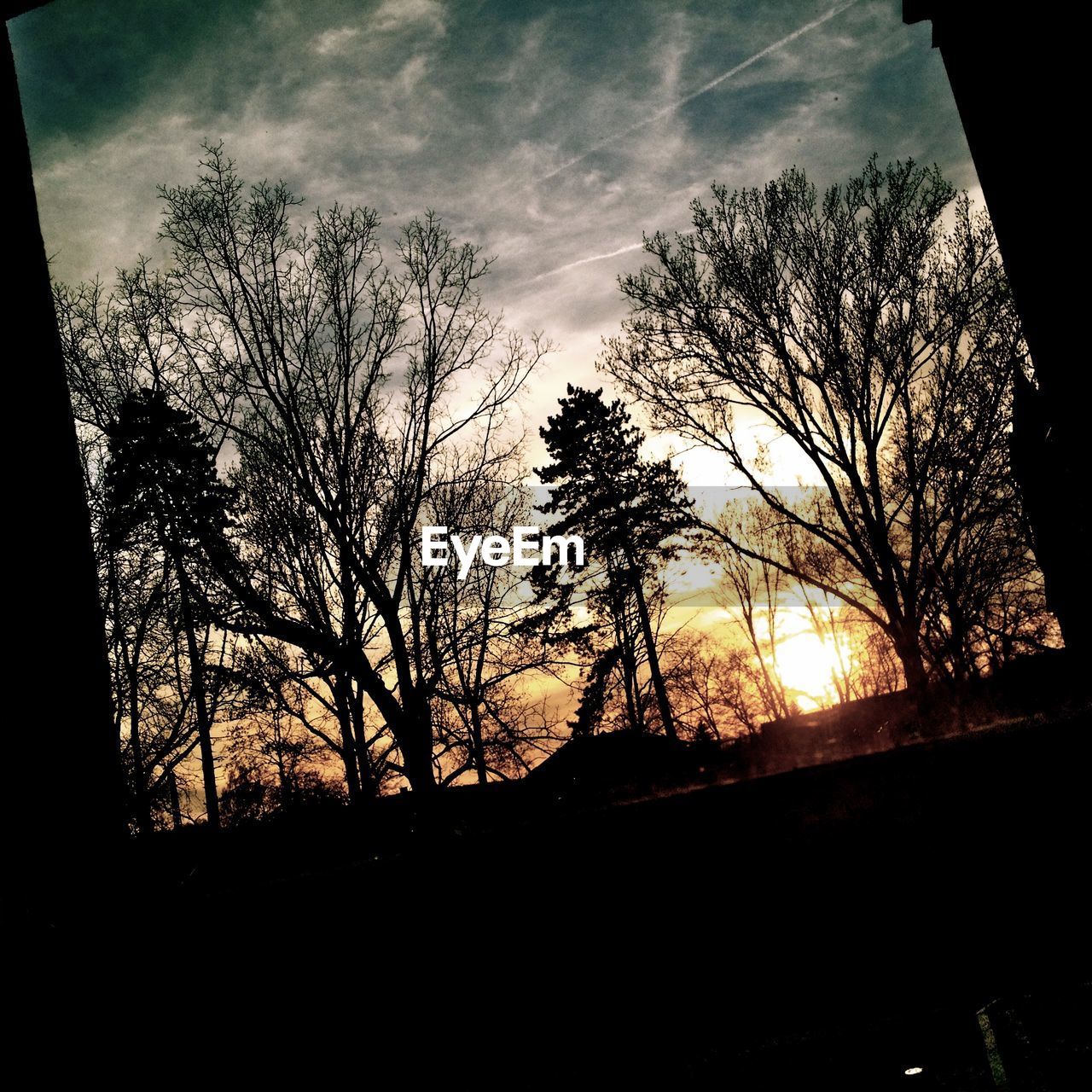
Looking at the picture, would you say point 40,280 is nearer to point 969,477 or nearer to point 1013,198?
point 1013,198

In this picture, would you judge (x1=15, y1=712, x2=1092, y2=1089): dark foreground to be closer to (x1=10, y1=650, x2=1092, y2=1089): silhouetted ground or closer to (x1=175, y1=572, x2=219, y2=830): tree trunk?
(x1=10, y1=650, x2=1092, y2=1089): silhouetted ground

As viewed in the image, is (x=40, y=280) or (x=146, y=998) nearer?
(x=146, y=998)

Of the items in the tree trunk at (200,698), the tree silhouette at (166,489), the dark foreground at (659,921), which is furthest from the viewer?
the tree trunk at (200,698)

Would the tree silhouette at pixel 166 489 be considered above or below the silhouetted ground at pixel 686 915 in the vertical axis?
above

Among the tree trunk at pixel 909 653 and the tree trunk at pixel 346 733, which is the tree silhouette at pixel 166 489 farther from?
the tree trunk at pixel 909 653

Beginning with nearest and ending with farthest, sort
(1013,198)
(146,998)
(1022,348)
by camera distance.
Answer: (146,998), (1013,198), (1022,348)

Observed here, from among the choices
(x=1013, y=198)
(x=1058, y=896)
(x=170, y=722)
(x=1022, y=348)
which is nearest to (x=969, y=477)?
(x=1022, y=348)

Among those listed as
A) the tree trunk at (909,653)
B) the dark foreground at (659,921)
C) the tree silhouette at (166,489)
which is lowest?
the dark foreground at (659,921)

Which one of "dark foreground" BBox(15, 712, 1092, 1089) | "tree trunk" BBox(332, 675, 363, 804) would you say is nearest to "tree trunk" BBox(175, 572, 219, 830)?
"tree trunk" BBox(332, 675, 363, 804)

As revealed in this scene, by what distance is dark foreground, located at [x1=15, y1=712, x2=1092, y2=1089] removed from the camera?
7.75 ft

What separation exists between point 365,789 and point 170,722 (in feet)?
15.1

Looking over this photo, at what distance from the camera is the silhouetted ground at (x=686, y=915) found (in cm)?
239

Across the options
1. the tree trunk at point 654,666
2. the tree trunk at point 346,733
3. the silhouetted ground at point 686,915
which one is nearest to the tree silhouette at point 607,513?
the tree trunk at point 654,666

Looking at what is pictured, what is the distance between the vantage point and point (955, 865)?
2.66m
